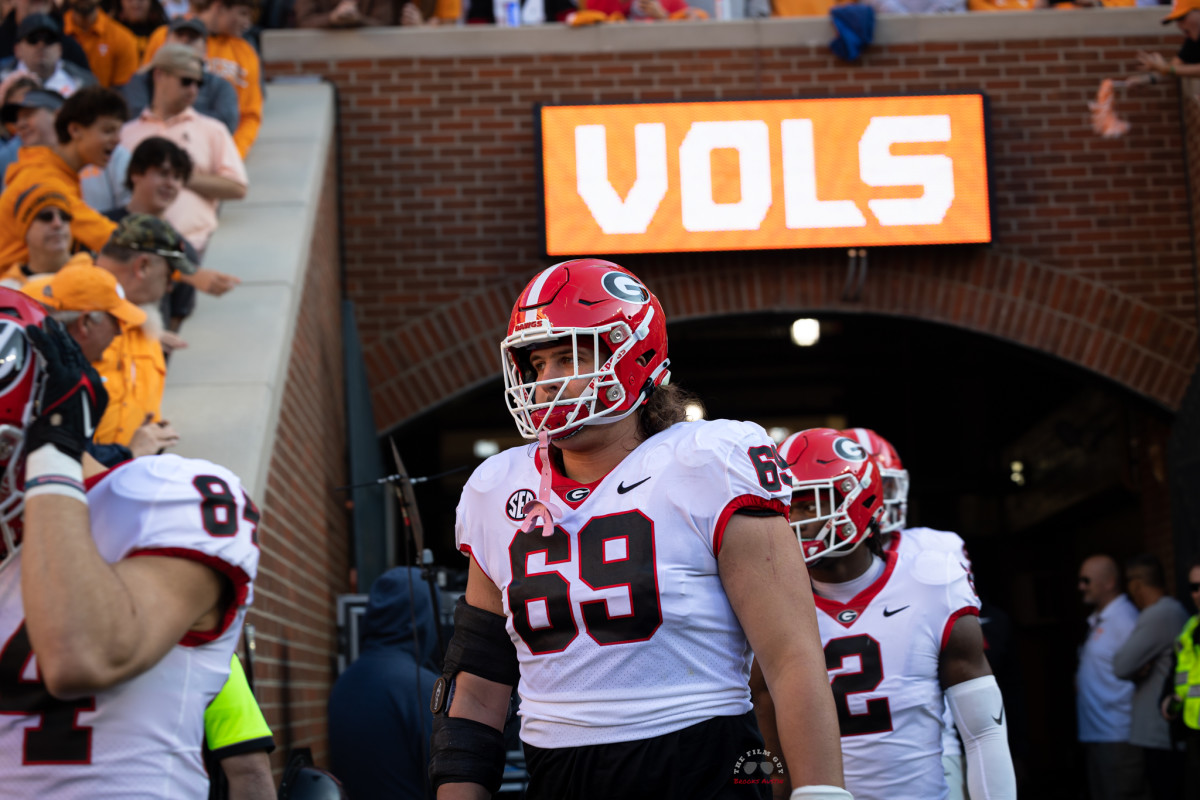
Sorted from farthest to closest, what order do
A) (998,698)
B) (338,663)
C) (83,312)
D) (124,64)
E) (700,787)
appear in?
1. (124,64)
2. (338,663)
3. (83,312)
4. (998,698)
5. (700,787)

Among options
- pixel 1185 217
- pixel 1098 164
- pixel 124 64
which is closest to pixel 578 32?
pixel 124 64

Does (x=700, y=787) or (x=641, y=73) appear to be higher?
(x=641, y=73)

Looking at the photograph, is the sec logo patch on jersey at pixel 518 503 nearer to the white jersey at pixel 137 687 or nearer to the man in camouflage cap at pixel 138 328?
the white jersey at pixel 137 687

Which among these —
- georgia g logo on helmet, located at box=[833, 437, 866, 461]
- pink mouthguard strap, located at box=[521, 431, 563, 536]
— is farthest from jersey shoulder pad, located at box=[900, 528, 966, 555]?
pink mouthguard strap, located at box=[521, 431, 563, 536]

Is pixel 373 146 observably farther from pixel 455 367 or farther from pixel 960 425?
pixel 960 425

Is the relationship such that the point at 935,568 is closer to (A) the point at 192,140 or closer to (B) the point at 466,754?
(B) the point at 466,754

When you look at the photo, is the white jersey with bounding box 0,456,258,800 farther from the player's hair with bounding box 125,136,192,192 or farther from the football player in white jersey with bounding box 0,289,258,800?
the player's hair with bounding box 125,136,192,192

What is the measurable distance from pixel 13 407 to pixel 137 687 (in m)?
0.51

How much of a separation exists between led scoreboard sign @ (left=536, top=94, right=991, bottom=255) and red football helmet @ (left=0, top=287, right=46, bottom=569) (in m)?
6.69

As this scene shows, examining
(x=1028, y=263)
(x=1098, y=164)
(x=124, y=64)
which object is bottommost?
(x=1028, y=263)

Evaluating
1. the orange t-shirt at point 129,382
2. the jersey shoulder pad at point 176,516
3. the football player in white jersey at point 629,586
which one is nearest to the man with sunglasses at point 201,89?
the orange t-shirt at point 129,382

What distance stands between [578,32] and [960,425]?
676 cm

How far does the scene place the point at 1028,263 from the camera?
30.5ft

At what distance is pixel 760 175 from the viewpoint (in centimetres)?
887
